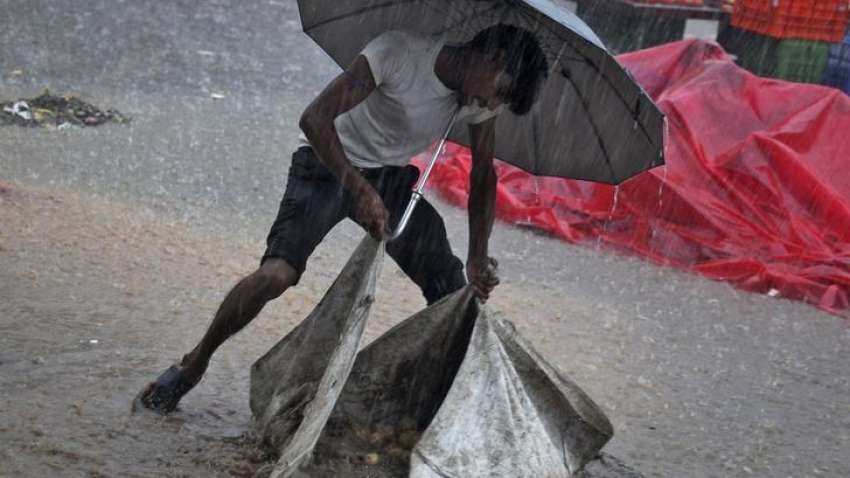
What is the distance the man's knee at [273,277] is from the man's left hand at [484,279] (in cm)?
57

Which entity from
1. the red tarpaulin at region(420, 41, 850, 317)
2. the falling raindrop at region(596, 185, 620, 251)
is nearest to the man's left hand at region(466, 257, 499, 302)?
the red tarpaulin at region(420, 41, 850, 317)

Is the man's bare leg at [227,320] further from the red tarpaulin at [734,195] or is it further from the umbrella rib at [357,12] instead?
the red tarpaulin at [734,195]

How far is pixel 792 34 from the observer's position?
11.0 metres

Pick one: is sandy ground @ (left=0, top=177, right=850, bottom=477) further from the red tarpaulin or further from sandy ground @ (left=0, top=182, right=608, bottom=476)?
the red tarpaulin

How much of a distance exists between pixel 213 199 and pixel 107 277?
1.66 meters

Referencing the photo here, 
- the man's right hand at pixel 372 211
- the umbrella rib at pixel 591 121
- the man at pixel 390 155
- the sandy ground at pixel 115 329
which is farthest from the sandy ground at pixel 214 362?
the umbrella rib at pixel 591 121

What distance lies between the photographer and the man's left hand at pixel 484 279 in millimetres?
3773

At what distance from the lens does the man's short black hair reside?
3.58 meters

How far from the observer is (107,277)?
209 inches

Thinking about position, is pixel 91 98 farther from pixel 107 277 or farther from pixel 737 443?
pixel 737 443

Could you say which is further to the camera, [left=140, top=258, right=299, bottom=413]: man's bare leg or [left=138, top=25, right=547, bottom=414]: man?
[left=140, top=258, right=299, bottom=413]: man's bare leg

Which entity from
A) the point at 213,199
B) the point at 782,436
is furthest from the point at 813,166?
the point at 213,199

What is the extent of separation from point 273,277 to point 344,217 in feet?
1.35

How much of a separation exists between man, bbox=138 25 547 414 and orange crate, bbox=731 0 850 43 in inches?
300
